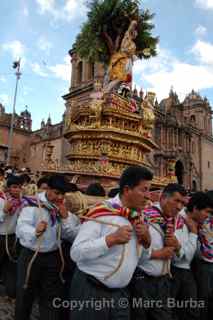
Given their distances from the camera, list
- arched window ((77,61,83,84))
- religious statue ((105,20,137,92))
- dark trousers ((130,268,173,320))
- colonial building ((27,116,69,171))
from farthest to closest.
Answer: colonial building ((27,116,69,171)) < arched window ((77,61,83,84)) < religious statue ((105,20,137,92)) < dark trousers ((130,268,173,320))

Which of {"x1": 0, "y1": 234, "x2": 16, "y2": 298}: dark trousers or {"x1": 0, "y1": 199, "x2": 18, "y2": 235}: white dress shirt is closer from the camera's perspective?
{"x1": 0, "y1": 199, "x2": 18, "y2": 235}: white dress shirt

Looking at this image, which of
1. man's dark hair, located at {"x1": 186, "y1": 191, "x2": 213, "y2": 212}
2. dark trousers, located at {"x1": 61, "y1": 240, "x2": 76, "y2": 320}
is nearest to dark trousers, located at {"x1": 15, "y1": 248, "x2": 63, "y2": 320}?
dark trousers, located at {"x1": 61, "y1": 240, "x2": 76, "y2": 320}

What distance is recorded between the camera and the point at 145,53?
12.2 m

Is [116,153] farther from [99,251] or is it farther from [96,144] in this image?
[99,251]

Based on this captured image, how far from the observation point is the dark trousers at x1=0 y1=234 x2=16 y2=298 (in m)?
4.68

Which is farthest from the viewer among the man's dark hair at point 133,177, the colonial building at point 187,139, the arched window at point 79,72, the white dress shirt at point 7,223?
the colonial building at point 187,139

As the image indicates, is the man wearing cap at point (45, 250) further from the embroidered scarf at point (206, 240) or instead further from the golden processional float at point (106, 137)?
the golden processional float at point (106, 137)

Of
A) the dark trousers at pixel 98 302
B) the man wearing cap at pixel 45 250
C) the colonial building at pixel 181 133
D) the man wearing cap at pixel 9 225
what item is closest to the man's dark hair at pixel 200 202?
the man wearing cap at pixel 45 250

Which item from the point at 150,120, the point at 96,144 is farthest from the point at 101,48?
the point at 96,144

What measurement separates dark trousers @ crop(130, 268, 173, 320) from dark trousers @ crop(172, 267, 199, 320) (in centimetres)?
46

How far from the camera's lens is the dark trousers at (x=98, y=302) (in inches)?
93.4

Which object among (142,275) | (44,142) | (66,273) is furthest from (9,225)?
(44,142)

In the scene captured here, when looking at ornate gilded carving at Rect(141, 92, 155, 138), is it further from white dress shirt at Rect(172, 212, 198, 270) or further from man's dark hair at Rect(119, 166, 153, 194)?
man's dark hair at Rect(119, 166, 153, 194)

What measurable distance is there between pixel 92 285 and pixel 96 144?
5941 mm
